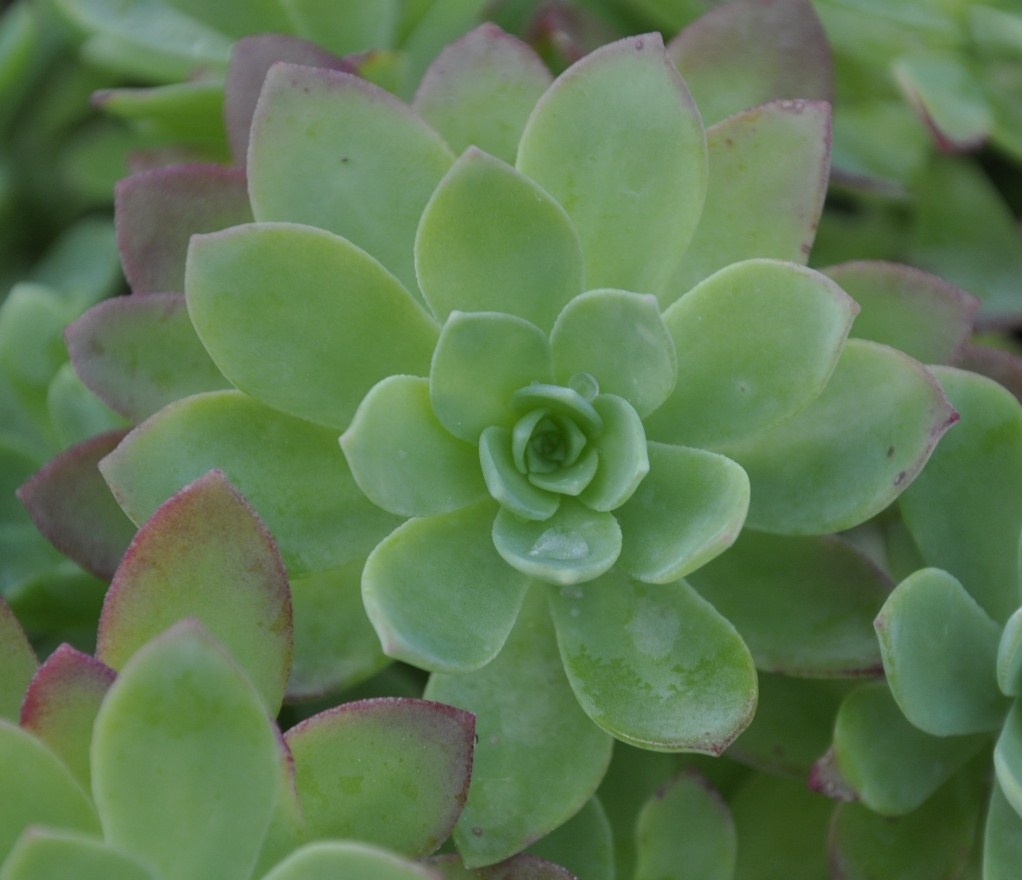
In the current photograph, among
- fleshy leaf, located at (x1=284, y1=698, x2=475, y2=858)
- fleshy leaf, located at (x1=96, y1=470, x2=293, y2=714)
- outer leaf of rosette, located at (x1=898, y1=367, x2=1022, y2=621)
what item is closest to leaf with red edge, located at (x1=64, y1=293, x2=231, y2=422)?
fleshy leaf, located at (x1=96, y1=470, x2=293, y2=714)

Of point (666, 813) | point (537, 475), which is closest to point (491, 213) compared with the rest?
point (537, 475)

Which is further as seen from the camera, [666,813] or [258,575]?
[666,813]

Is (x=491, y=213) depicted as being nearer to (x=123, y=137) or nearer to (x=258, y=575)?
(x=258, y=575)

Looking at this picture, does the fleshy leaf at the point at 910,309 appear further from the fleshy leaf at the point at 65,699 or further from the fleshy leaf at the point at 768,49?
the fleshy leaf at the point at 65,699

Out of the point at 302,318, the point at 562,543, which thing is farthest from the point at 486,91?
the point at 562,543

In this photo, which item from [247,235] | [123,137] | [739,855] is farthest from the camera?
[123,137]

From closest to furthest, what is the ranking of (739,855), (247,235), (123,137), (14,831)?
(14,831) → (247,235) → (739,855) → (123,137)

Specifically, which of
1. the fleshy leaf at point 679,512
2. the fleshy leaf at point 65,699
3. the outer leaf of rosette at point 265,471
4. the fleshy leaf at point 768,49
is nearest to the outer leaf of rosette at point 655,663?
the fleshy leaf at point 679,512
